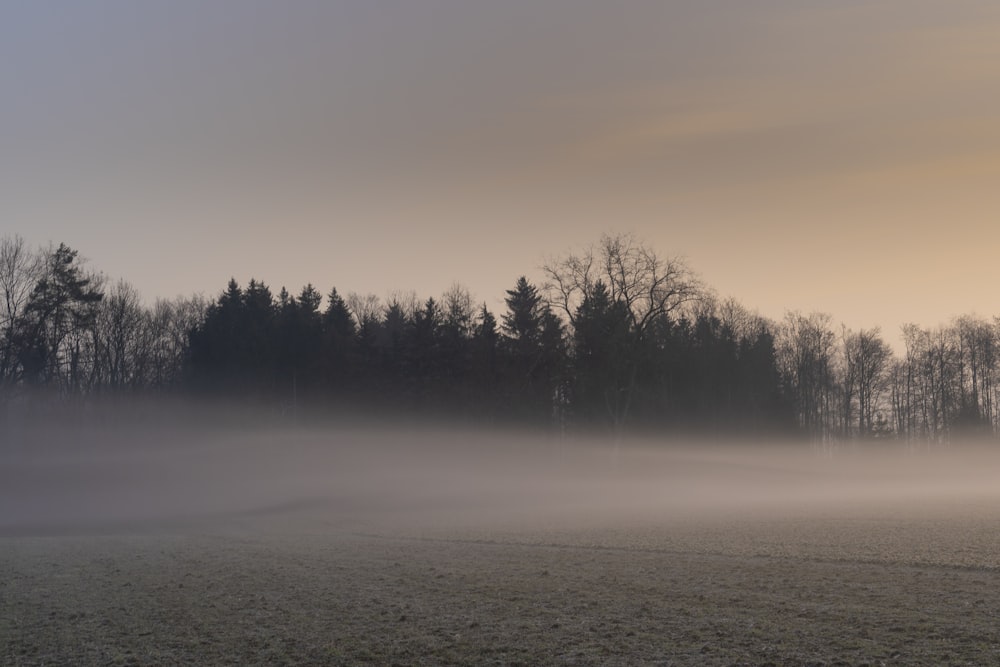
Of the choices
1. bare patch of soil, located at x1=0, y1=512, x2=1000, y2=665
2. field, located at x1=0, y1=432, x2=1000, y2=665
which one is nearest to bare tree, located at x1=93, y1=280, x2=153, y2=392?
field, located at x1=0, y1=432, x2=1000, y2=665

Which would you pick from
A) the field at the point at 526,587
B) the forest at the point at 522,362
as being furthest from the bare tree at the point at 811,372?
the field at the point at 526,587

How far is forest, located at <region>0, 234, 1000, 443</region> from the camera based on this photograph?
75.2m

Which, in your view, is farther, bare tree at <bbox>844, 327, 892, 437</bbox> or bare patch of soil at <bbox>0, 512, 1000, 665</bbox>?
bare tree at <bbox>844, 327, 892, 437</bbox>

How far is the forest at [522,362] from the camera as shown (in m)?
75.2

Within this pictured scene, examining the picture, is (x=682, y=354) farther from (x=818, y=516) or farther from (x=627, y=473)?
(x=818, y=516)

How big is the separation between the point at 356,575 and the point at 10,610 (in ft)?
23.1

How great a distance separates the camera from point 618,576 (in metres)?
19.3

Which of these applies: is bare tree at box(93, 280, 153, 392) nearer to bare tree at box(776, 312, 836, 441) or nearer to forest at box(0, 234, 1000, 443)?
forest at box(0, 234, 1000, 443)

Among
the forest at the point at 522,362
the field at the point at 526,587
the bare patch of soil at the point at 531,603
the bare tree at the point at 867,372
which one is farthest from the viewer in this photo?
the bare tree at the point at 867,372

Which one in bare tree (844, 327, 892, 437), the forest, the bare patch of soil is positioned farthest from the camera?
bare tree (844, 327, 892, 437)

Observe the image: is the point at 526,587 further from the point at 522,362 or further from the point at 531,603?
the point at 522,362

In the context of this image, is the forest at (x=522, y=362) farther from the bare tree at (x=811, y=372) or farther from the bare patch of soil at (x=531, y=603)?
the bare patch of soil at (x=531, y=603)

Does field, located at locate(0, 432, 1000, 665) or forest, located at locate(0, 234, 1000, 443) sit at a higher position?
forest, located at locate(0, 234, 1000, 443)

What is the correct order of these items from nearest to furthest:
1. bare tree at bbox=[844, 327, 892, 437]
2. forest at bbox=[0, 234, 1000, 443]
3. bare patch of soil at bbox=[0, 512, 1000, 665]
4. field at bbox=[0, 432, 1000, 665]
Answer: bare patch of soil at bbox=[0, 512, 1000, 665]
field at bbox=[0, 432, 1000, 665]
forest at bbox=[0, 234, 1000, 443]
bare tree at bbox=[844, 327, 892, 437]
